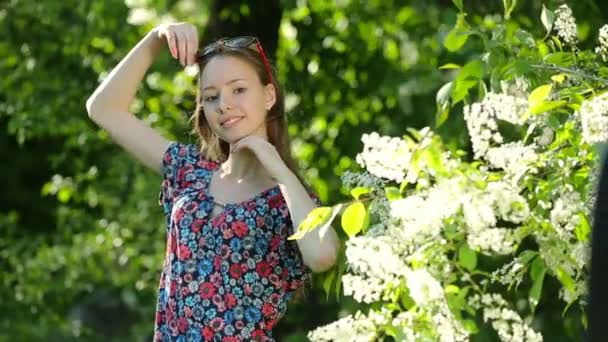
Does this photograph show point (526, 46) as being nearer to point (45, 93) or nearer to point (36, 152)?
point (45, 93)

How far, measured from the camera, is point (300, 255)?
3545mm

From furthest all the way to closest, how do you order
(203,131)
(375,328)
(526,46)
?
(203,131), (526,46), (375,328)

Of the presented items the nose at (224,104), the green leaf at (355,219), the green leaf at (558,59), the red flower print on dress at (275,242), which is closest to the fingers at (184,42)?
the nose at (224,104)

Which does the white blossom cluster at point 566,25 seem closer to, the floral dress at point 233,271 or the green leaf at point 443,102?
the green leaf at point 443,102

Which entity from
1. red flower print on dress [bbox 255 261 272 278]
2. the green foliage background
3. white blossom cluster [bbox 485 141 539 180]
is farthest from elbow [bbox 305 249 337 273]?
the green foliage background

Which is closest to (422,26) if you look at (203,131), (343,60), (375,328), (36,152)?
(343,60)

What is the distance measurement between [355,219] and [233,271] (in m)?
0.76

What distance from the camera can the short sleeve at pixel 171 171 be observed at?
379 centimetres

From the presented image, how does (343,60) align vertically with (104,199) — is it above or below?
above

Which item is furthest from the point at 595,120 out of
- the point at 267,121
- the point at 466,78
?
the point at 267,121

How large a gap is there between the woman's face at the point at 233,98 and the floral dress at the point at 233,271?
7.0 inches

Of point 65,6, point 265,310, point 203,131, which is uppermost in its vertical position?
point 65,6

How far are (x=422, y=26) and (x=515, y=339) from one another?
Result: 419 cm

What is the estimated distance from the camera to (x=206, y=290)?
139 inches
